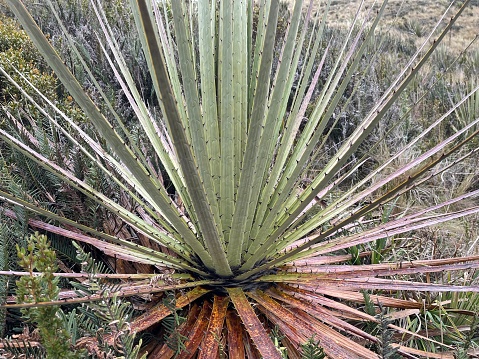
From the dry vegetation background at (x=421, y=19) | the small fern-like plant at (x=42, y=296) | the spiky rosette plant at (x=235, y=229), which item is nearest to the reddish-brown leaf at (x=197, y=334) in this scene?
the spiky rosette plant at (x=235, y=229)

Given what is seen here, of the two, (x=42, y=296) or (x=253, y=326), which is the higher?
(x=42, y=296)

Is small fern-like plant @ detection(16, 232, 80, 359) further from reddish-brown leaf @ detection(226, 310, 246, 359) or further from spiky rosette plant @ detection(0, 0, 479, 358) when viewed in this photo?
reddish-brown leaf @ detection(226, 310, 246, 359)

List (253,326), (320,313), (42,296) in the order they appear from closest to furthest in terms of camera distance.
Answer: (42,296) < (253,326) < (320,313)

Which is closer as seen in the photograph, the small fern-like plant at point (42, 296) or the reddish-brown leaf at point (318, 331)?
the small fern-like plant at point (42, 296)

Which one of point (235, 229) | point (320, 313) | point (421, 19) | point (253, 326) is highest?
point (235, 229)

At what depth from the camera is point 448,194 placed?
9.05ft

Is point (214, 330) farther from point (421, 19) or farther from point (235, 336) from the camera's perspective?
point (421, 19)

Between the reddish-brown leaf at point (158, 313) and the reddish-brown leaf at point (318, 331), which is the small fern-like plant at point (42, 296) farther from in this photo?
the reddish-brown leaf at point (318, 331)

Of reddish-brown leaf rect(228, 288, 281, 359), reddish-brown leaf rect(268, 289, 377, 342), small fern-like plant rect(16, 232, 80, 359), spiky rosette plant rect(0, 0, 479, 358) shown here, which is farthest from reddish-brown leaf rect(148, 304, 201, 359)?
small fern-like plant rect(16, 232, 80, 359)

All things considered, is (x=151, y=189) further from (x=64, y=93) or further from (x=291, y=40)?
(x=64, y=93)

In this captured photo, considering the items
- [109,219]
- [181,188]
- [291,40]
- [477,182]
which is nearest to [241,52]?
[291,40]

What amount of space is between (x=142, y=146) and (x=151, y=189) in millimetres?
1062

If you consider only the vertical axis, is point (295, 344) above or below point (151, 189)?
below

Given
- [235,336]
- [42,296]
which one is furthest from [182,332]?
[42,296]
